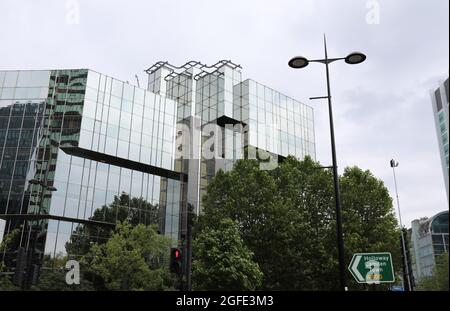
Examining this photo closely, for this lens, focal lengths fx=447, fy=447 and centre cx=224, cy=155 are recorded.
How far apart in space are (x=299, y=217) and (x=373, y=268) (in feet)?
76.4

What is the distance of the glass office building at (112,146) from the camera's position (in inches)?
1790

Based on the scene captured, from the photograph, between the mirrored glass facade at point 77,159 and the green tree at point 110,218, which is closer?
the mirrored glass facade at point 77,159

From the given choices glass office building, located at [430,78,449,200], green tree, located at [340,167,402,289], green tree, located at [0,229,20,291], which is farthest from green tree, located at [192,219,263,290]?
glass office building, located at [430,78,449,200]

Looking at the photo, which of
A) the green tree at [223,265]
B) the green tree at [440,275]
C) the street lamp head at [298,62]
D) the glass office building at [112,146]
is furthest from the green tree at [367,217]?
the green tree at [440,275]

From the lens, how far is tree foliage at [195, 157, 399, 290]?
108ft

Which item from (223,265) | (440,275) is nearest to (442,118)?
(440,275)

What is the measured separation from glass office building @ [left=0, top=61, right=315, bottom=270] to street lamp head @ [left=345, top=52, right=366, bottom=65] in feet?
116

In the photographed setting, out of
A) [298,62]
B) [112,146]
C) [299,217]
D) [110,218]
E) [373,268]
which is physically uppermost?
[112,146]

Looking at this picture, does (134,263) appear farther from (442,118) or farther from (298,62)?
(442,118)

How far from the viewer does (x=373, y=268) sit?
1084cm

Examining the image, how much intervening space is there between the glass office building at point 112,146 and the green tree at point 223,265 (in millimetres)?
18939

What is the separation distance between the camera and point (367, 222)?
34.7 m

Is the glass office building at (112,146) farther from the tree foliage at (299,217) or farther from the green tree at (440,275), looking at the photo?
the green tree at (440,275)

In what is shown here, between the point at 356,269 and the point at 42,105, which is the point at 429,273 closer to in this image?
the point at 356,269
